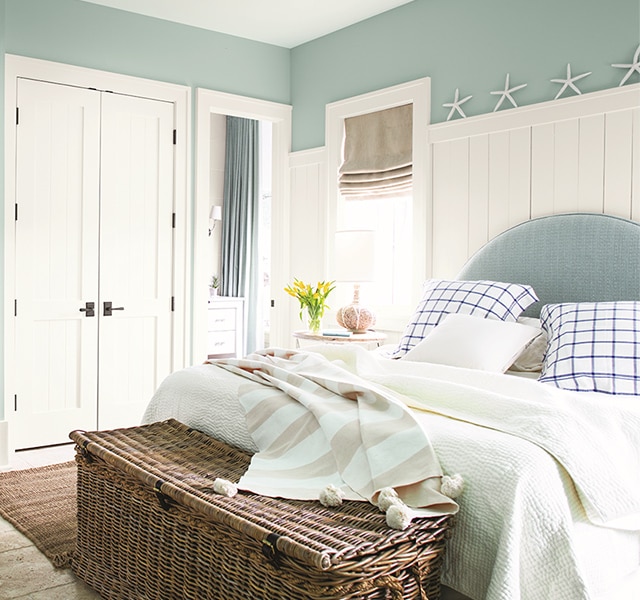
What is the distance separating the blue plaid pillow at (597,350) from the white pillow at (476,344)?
13 centimetres

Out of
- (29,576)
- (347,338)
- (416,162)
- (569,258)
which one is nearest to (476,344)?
(569,258)

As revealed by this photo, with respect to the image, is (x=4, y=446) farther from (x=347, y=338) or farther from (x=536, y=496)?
(x=536, y=496)

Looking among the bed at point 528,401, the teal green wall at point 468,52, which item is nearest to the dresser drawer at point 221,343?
the teal green wall at point 468,52

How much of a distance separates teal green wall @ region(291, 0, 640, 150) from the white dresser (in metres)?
1.89

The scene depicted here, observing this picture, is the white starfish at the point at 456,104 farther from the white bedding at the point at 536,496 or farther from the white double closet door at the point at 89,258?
the white bedding at the point at 536,496

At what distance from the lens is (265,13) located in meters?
4.64

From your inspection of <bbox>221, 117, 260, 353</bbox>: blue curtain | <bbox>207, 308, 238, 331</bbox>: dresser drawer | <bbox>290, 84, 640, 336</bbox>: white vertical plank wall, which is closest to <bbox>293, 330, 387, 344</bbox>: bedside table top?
<bbox>290, 84, 640, 336</bbox>: white vertical plank wall

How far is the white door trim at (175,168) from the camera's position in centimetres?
420

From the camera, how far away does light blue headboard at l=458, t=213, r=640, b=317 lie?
3221 mm

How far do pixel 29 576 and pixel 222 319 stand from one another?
4.07m

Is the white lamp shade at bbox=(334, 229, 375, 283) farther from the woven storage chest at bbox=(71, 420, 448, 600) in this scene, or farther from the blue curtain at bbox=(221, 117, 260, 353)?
the blue curtain at bbox=(221, 117, 260, 353)

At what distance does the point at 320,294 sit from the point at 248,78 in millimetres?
1643

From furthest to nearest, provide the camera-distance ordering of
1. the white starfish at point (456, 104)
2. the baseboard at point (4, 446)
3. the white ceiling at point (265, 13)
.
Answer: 1. the white ceiling at point (265, 13)
2. the white starfish at point (456, 104)
3. the baseboard at point (4, 446)

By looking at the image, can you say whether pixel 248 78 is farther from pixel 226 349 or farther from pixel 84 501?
pixel 84 501
